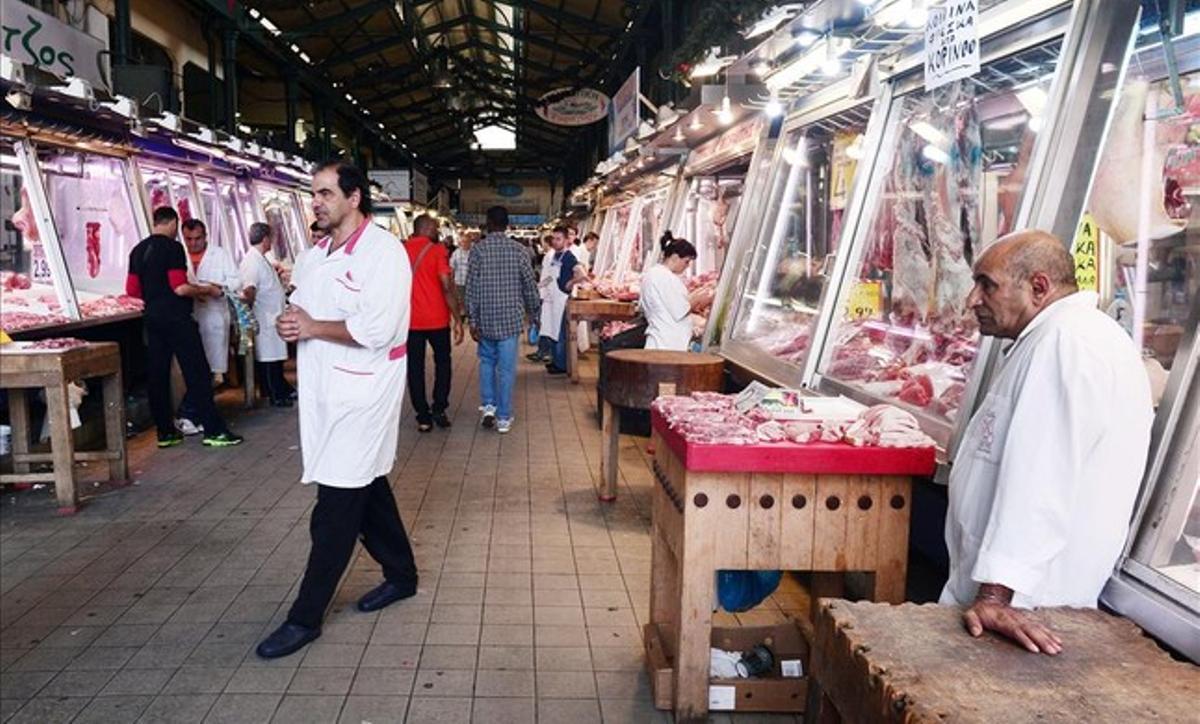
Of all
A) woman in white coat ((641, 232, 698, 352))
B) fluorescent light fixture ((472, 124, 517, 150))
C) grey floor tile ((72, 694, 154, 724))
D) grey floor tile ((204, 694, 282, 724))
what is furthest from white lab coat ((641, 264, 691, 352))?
fluorescent light fixture ((472, 124, 517, 150))

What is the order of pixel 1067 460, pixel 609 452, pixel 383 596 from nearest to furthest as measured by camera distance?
pixel 1067 460
pixel 383 596
pixel 609 452

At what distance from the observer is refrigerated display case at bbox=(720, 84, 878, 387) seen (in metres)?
Result: 5.59

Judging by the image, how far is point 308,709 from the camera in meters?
3.39

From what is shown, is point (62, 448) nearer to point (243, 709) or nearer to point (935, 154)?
point (243, 709)

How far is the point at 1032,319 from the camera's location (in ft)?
7.73

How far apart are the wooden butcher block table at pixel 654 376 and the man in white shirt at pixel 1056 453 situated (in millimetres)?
3052

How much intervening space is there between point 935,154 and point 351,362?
2873 mm

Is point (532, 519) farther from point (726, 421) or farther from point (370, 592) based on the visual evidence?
point (726, 421)

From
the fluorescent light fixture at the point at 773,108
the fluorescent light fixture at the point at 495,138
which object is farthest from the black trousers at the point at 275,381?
the fluorescent light fixture at the point at 495,138

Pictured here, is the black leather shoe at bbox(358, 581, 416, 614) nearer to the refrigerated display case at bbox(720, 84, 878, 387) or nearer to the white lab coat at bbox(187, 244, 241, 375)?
the refrigerated display case at bbox(720, 84, 878, 387)

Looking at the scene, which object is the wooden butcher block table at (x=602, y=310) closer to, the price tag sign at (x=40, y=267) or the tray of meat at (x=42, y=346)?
the price tag sign at (x=40, y=267)

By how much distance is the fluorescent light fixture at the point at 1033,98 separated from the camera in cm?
356

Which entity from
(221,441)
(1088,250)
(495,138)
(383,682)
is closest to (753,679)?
(383,682)

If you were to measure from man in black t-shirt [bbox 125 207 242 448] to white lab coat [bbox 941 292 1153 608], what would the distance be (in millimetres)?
6823
